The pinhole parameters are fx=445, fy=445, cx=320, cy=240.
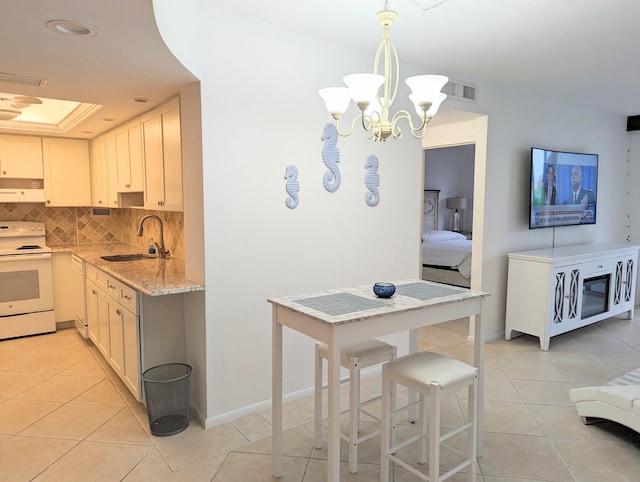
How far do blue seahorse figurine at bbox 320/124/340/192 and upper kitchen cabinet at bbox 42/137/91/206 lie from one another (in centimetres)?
332

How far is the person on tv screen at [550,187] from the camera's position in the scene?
481 cm

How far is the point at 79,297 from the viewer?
4590 millimetres

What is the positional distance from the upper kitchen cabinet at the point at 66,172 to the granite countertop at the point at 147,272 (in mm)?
634

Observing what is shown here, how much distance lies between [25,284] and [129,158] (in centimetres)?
184

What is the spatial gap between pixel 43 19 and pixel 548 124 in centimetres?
480

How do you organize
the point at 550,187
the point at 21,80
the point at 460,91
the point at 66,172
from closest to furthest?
1. the point at 21,80
2. the point at 460,91
3. the point at 550,187
4. the point at 66,172

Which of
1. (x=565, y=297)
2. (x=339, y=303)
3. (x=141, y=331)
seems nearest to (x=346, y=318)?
(x=339, y=303)

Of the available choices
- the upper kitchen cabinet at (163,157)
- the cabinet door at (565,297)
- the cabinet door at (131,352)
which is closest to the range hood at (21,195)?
the upper kitchen cabinet at (163,157)

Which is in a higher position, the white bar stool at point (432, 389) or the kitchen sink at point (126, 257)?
Result: the kitchen sink at point (126, 257)

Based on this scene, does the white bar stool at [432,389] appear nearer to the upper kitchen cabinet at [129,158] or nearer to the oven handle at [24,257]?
the upper kitchen cabinet at [129,158]

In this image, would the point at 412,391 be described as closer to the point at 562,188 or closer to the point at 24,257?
the point at 562,188

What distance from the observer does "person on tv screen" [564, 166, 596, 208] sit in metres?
5.11

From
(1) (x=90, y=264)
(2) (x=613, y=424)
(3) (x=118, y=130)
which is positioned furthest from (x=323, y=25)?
(2) (x=613, y=424)

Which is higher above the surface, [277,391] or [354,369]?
[354,369]
